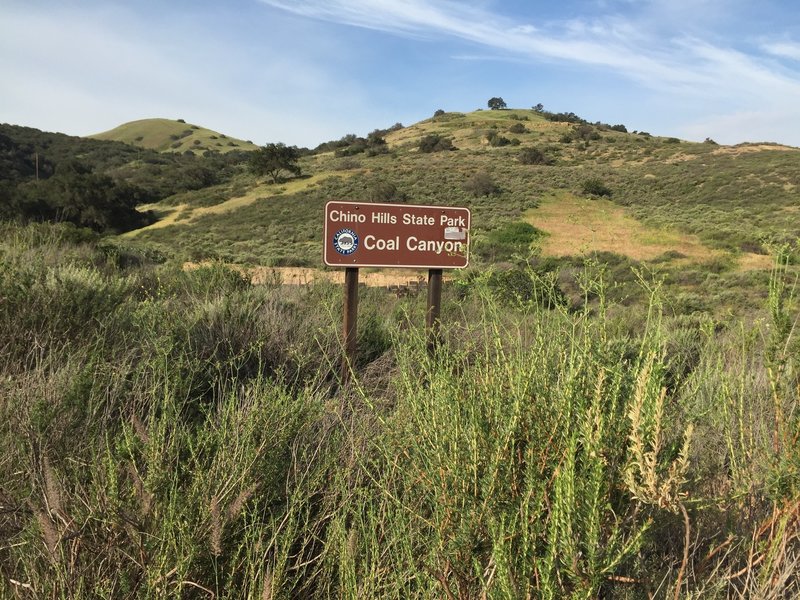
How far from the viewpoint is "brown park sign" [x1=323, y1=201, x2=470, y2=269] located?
4.84m

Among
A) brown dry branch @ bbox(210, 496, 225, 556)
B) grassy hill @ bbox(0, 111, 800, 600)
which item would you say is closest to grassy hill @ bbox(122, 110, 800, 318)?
grassy hill @ bbox(0, 111, 800, 600)

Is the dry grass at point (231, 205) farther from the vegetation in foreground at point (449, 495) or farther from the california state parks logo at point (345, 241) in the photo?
the vegetation in foreground at point (449, 495)

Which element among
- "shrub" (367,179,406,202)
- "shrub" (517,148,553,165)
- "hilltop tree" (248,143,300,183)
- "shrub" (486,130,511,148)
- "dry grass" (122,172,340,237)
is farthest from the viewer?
"shrub" (486,130,511,148)

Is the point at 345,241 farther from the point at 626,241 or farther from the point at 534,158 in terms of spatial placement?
the point at 534,158

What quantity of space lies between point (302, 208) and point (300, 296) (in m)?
28.3

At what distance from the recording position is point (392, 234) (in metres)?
5.02

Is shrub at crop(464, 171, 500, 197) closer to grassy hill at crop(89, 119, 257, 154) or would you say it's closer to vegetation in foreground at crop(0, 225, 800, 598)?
vegetation in foreground at crop(0, 225, 800, 598)

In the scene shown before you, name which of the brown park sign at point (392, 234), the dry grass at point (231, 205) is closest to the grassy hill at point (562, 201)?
the dry grass at point (231, 205)

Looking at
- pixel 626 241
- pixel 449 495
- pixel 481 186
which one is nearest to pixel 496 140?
pixel 481 186

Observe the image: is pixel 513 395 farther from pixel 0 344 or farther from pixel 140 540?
pixel 0 344

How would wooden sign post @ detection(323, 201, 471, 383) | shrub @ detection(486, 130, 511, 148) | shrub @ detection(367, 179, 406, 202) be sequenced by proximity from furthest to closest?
1. shrub @ detection(486, 130, 511, 148)
2. shrub @ detection(367, 179, 406, 202)
3. wooden sign post @ detection(323, 201, 471, 383)

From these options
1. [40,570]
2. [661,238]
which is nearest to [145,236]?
[661,238]

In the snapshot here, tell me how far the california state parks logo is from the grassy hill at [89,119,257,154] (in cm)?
8847

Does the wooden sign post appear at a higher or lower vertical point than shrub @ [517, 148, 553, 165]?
lower
